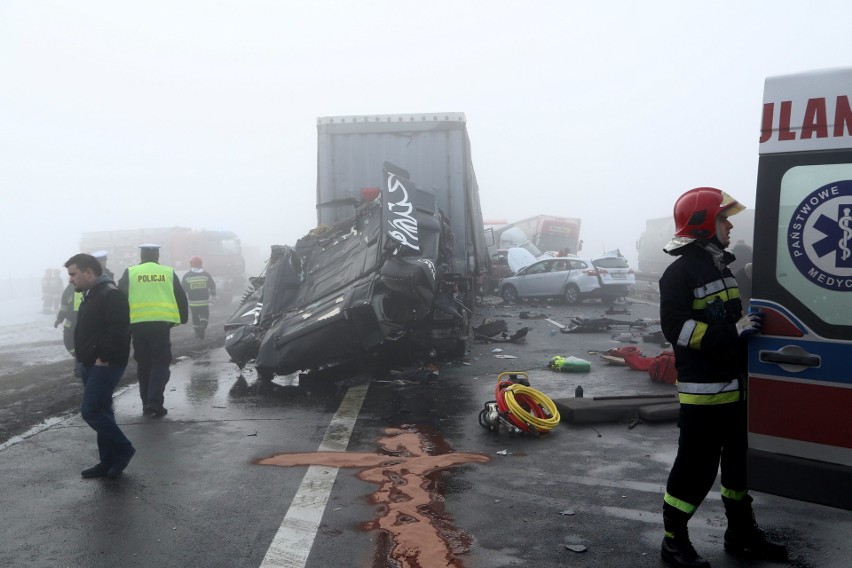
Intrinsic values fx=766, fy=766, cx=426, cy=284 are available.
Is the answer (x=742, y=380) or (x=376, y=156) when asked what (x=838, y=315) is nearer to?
(x=742, y=380)

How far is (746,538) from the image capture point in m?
3.74

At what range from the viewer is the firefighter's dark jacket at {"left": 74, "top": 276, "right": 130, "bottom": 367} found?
5.46 meters

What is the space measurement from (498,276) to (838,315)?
2267cm

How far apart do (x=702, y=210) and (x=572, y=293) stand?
691 inches

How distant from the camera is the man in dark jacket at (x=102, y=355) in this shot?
17.8 feet

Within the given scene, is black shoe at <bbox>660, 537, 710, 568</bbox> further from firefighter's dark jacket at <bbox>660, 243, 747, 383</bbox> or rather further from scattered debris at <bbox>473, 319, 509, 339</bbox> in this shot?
scattered debris at <bbox>473, 319, 509, 339</bbox>

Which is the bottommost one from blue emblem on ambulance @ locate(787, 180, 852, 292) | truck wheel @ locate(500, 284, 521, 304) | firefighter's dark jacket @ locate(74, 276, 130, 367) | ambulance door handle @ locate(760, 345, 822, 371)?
truck wheel @ locate(500, 284, 521, 304)

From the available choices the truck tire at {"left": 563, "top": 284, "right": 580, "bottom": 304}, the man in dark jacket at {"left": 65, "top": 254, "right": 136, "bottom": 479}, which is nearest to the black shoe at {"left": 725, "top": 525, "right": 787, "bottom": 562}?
the man in dark jacket at {"left": 65, "top": 254, "right": 136, "bottom": 479}

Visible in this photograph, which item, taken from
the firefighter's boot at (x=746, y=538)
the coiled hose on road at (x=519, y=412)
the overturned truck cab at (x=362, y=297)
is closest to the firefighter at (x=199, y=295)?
the overturned truck cab at (x=362, y=297)

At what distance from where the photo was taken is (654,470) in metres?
5.27

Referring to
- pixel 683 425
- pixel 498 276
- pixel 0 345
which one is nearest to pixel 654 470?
pixel 683 425

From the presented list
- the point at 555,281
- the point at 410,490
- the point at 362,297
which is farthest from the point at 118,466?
the point at 555,281

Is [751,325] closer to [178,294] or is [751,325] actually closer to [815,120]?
[815,120]

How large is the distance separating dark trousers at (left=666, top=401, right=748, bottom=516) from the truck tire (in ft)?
57.1
